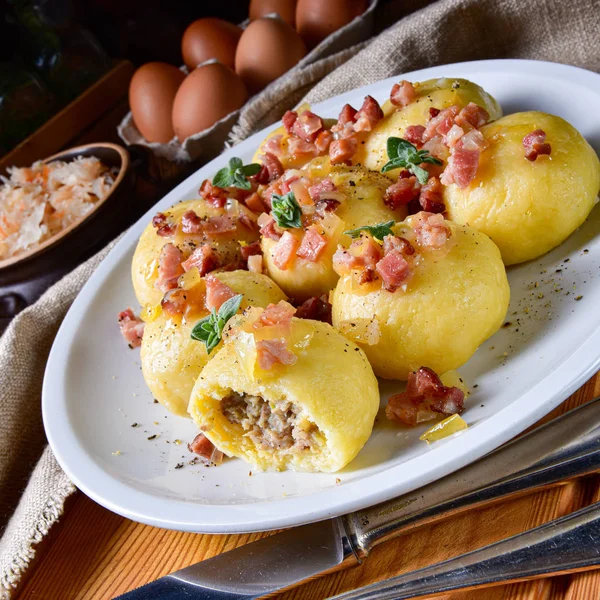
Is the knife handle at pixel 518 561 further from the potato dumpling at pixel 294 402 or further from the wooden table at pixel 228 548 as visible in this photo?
the potato dumpling at pixel 294 402

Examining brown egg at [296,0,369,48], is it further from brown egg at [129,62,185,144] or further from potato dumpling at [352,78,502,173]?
potato dumpling at [352,78,502,173]

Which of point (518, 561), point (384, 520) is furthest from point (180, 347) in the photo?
point (518, 561)

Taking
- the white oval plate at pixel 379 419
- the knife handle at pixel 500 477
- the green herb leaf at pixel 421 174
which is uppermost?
the green herb leaf at pixel 421 174

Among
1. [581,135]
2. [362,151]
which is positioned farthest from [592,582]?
[362,151]

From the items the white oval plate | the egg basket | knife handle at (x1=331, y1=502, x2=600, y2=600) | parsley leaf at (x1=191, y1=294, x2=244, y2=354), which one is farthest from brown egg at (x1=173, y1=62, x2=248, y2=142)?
knife handle at (x1=331, y1=502, x2=600, y2=600)

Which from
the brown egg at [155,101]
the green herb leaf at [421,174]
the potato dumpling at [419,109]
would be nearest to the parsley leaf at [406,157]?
the green herb leaf at [421,174]
